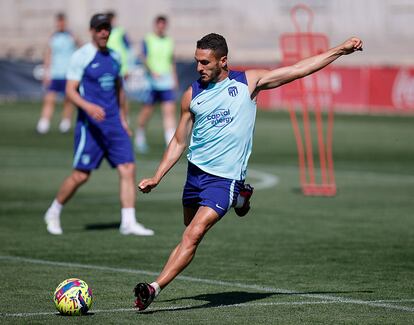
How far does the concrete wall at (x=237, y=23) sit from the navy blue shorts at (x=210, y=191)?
4095 cm

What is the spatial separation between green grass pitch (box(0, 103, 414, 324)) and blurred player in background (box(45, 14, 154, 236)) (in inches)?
14.7

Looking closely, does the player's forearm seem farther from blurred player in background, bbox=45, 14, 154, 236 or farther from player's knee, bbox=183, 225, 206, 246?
blurred player in background, bbox=45, 14, 154, 236

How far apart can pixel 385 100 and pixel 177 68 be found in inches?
312

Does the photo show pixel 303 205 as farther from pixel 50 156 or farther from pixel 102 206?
pixel 50 156

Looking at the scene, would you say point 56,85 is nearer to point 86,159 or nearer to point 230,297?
point 86,159

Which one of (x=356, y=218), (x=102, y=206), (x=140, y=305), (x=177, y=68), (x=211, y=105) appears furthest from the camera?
(x=177, y=68)

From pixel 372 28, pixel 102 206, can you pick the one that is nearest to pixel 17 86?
pixel 372 28

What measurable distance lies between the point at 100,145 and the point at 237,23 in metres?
42.1

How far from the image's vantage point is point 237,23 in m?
55.2

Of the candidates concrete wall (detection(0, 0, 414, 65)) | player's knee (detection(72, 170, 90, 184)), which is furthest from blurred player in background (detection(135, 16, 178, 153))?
concrete wall (detection(0, 0, 414, 65))

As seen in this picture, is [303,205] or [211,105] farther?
[303,205]

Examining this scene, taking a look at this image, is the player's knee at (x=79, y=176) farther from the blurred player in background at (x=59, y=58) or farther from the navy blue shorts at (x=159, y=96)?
the blurred player in background at (x=59, y=58)

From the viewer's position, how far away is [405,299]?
373 inches

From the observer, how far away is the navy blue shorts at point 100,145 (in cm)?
1355
